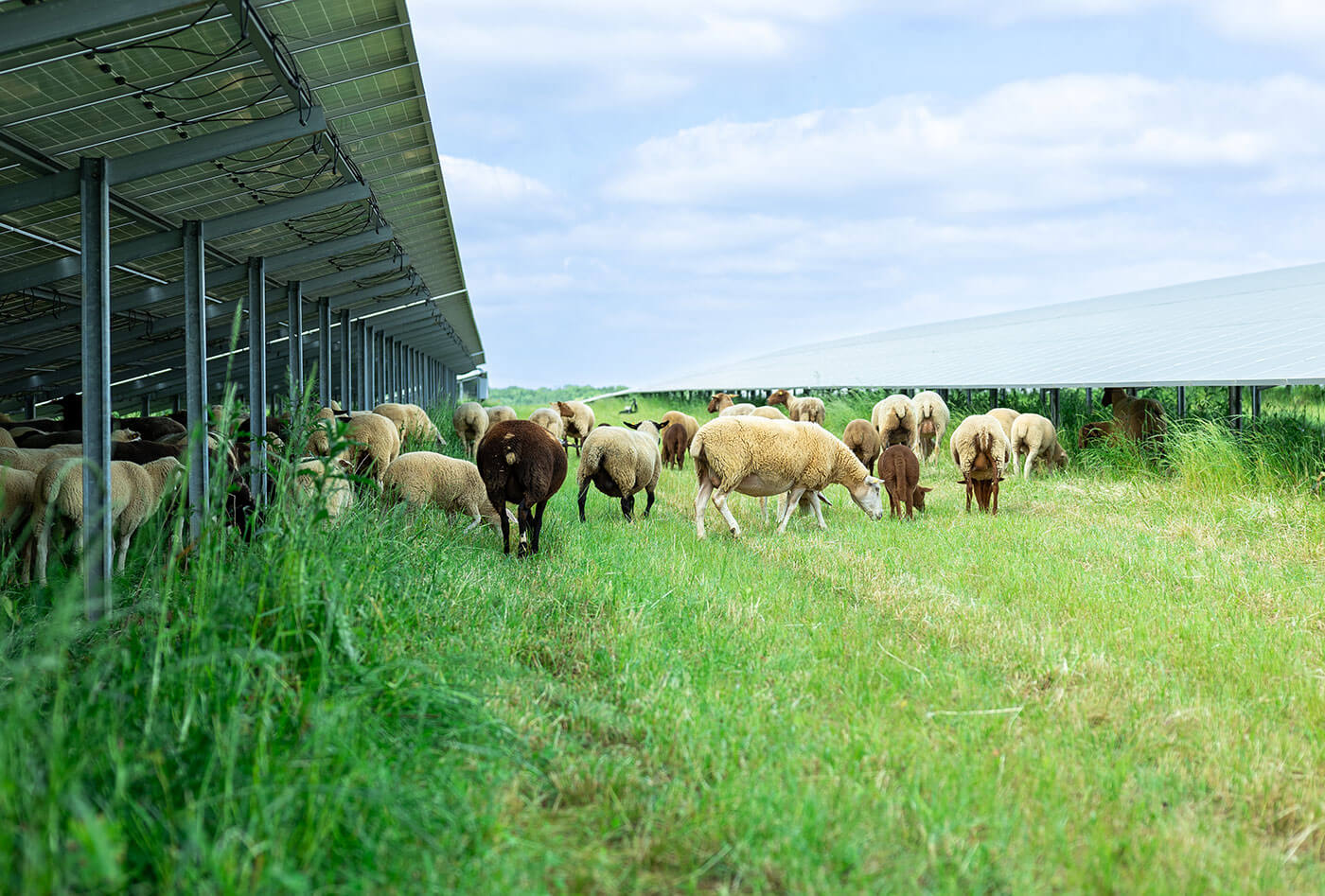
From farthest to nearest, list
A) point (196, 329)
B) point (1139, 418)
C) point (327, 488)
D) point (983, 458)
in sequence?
point (1139, 418) → point (983, 458) → point (196, 329) → point (327, 488)

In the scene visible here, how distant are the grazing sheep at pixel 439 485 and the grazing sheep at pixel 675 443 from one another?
897 centimetres

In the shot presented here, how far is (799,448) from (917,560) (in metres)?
2.46

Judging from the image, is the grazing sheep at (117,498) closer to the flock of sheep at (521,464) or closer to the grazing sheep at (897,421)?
the flock of sheep at (521,464)

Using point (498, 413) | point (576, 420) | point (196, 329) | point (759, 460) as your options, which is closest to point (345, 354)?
point (498, 413)

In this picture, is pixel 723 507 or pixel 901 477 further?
pixel 901 477

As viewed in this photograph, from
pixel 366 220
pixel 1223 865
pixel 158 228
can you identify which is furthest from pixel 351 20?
pixel 1223 865

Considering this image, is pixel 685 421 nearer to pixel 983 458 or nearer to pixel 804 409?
pixel 804 409

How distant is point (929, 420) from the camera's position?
19.7 m

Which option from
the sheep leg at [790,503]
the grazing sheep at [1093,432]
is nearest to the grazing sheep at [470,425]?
the sheep leg at [790,503]

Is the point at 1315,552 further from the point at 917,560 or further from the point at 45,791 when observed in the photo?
the point at 45,791

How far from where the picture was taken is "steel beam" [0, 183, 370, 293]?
10.9 meters

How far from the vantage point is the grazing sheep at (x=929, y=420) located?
19.6 meters

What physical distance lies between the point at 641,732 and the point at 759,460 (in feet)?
22.8

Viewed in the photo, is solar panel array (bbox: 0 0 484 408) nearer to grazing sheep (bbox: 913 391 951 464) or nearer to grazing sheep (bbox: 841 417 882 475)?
grazing sheep (bbox: 841 417 882 475)
